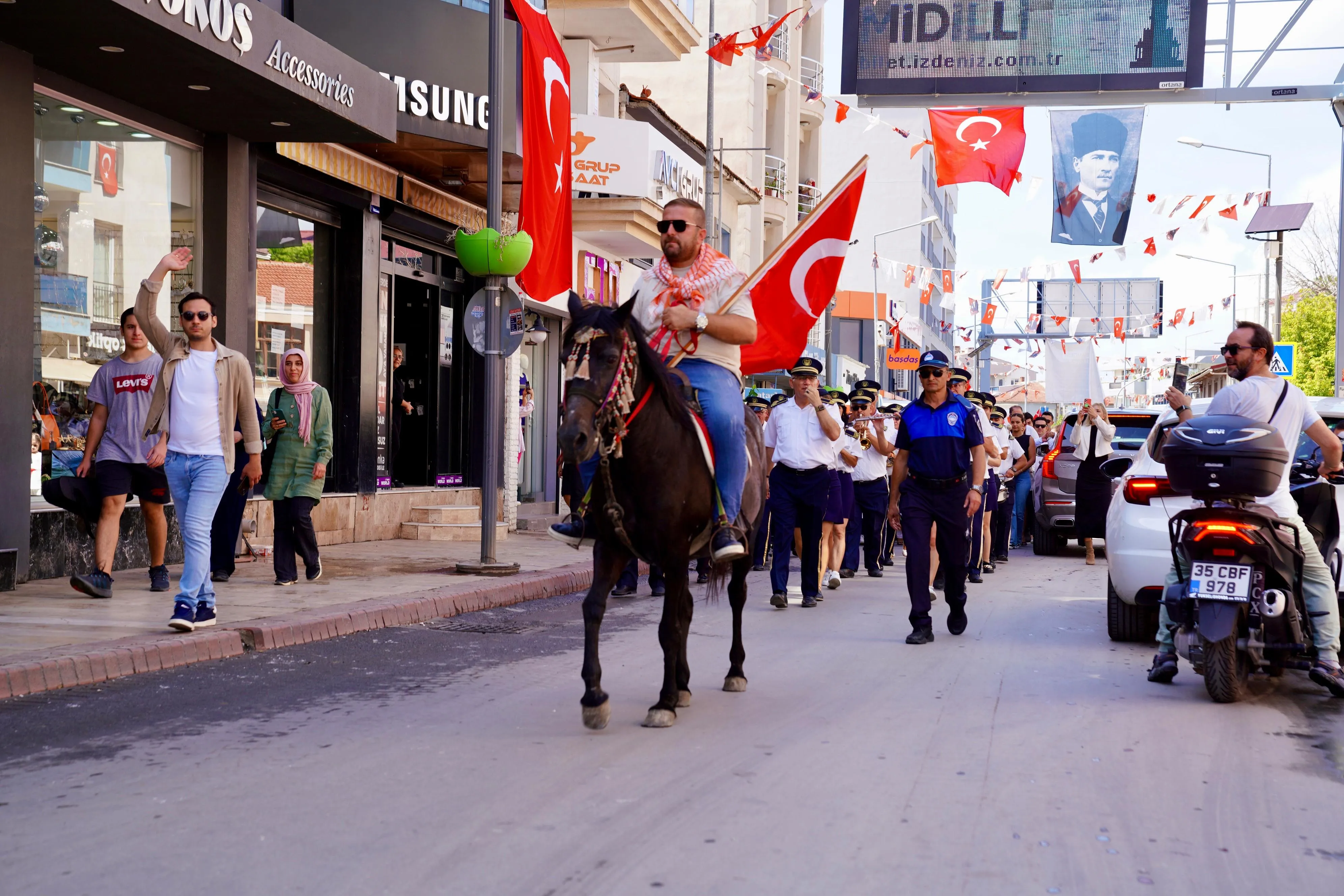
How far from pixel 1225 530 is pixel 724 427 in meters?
2.51

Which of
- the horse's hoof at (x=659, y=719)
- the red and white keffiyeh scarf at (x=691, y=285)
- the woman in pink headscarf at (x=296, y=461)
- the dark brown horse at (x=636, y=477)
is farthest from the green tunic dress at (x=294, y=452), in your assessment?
the horse's hoof at (x=659, y=719)

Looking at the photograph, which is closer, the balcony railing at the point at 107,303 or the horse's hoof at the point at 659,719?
the horse's hoof at the point at 659,719

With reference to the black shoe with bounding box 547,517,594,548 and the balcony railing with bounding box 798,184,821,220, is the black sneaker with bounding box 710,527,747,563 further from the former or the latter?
the balcony railing with bounding box 798,184,821,220

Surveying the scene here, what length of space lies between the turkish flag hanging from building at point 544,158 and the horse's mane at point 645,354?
7111 mm

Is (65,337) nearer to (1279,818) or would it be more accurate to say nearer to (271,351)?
(271,351)

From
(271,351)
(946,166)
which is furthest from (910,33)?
(271,351)

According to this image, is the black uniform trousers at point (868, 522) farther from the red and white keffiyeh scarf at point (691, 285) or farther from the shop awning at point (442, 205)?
the red and white keffiyeh scarf at point (691, 285)

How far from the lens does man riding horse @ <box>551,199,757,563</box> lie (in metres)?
6.86

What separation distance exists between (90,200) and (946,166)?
10.8 metres

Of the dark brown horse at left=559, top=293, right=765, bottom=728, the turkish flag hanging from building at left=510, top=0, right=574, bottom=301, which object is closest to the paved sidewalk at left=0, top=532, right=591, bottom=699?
the dark brown horse at left=559, top=293, right=765, bottom=728

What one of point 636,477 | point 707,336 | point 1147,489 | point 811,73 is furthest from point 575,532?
point 811,73

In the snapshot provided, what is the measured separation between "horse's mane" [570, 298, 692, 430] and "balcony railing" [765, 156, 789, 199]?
36.2 m

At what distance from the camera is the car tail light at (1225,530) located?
7051 mm

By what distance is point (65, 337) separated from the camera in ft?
39.7
